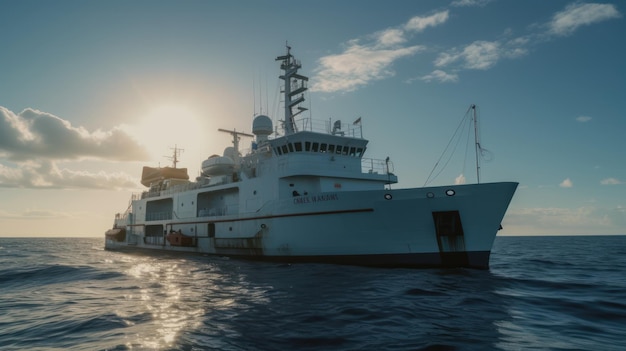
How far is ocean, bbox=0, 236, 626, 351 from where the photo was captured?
6.98 meters

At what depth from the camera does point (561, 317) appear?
882 centimetres

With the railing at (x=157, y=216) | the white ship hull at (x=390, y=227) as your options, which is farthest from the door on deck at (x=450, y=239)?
the railing at (x=157, y=216)

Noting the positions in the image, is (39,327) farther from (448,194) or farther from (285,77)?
(285,77)

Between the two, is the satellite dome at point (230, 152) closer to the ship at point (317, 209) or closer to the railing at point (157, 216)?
the ship at point (317, 209)

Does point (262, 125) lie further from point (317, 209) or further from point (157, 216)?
point (157, 216)

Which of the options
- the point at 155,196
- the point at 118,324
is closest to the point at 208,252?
the point at 155,196

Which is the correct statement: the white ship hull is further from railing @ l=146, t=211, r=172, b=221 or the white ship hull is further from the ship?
railing @ l=146, t=211, r=172, b=221

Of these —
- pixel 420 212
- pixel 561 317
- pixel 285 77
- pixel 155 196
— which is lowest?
pixel 561 317

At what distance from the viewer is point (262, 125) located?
28.6m

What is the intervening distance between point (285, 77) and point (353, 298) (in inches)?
771

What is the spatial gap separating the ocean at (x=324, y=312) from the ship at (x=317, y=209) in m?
1.44

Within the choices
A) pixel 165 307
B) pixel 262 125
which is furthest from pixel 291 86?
pixel 165 307

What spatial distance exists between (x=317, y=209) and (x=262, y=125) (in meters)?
13.0

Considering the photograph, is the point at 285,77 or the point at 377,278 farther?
the point at 285,77
